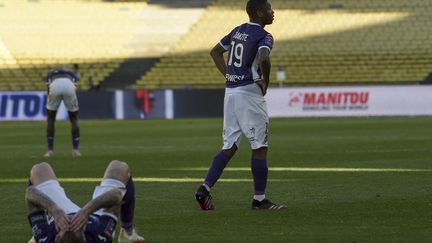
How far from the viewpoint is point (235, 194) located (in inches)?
503

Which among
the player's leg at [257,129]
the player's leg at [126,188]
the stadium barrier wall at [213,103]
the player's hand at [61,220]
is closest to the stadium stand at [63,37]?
the stadium barrier wall at [213,103]

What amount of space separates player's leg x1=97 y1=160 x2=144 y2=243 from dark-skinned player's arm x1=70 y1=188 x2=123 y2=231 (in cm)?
28

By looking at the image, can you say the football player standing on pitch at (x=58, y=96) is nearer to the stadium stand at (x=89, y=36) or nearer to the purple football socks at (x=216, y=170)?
the purple football socks at (x=216, y=170)

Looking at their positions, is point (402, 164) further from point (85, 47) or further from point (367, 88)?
point (85, 47)

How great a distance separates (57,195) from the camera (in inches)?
284

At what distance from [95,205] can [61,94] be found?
15.0 metres

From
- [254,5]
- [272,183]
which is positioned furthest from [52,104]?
[254,5]

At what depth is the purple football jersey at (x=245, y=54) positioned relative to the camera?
11.2 meters

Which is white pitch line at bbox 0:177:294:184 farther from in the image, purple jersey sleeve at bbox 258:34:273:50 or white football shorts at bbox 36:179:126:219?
white football shorts at bbox 36:179:126:219

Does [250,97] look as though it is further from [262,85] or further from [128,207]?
[128,207]

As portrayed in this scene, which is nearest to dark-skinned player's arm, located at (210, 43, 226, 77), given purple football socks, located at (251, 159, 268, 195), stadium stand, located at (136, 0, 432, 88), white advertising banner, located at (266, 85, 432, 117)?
purple football socks, located at (251, 159, 268, 195)

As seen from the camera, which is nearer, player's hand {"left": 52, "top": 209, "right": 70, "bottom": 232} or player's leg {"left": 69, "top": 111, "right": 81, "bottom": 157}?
player's hand {"left": 52, "top": 209, "right": 70, "bottom": 232}

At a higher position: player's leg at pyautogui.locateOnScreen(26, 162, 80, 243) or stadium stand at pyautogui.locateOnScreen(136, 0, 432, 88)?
player's leg at pyautogui.locateOnScreen(26, 162, 80, 243)

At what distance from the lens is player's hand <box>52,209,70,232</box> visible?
675 centimetres
